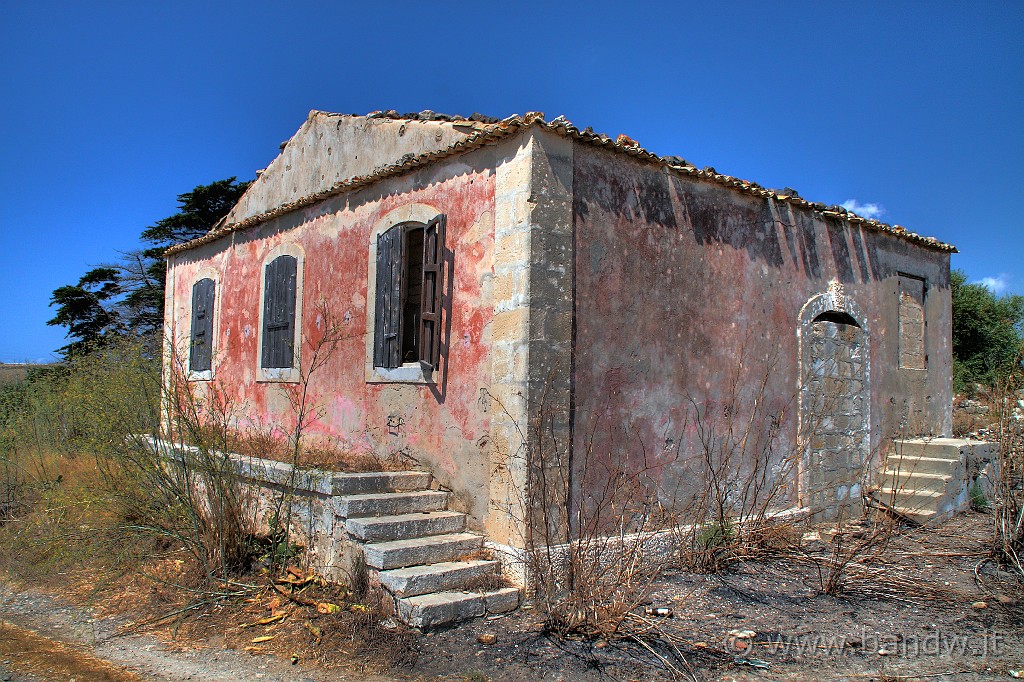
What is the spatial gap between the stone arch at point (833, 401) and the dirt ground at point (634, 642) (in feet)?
6.17

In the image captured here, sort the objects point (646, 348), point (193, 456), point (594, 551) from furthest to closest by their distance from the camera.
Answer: point (646, 348)
point (193, 456)
point (594, 551)

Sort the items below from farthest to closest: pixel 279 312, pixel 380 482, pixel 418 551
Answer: pixel 279 312 < pixel 380 482 < pixel 418 551

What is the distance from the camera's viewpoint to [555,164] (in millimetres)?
5926

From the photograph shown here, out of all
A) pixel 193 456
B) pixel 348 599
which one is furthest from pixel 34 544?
pixel 348 599

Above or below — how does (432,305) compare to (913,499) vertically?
above

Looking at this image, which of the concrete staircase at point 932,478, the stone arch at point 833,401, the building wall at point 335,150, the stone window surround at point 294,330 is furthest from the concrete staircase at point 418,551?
the concrete staircase at point 932,478

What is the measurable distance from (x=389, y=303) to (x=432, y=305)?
0.79 m

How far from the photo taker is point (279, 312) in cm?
877

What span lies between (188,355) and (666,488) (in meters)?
7.59

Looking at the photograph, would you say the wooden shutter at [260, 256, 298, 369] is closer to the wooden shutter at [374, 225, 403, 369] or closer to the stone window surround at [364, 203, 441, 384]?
the stone window surround at [364, 203, 441, 384]

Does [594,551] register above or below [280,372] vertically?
below

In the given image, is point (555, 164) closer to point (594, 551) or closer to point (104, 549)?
point (594, 551)

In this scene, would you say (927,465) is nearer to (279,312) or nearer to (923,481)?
(923,481)

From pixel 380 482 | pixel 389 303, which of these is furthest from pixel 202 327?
pixel 380 482
